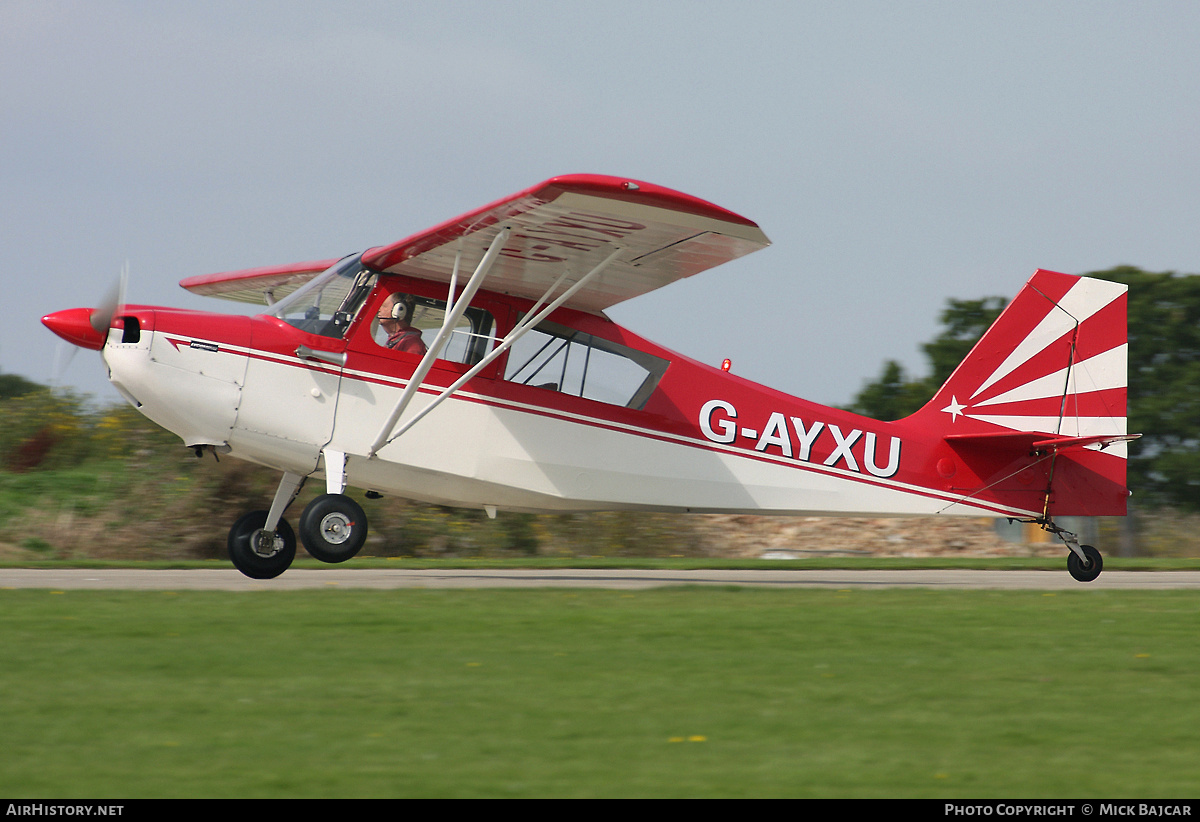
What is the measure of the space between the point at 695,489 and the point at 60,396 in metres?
12.5

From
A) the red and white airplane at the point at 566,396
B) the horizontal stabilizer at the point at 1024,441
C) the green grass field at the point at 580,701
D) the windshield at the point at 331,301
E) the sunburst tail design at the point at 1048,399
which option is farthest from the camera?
the sunburst tail design at the point at 1048,399

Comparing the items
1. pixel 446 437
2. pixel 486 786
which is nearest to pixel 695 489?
pixel 446 437

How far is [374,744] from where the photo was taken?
443 cm

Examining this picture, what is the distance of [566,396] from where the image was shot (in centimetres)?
1128

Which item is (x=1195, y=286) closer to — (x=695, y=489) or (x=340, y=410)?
(x=695, y=489)

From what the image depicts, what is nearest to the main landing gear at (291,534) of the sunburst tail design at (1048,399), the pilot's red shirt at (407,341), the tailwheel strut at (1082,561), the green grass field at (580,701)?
the pilot's red shirt at (407,341)

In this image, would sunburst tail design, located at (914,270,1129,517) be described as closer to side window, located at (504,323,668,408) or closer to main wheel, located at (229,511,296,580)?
side window, located at (504,323,668,408)

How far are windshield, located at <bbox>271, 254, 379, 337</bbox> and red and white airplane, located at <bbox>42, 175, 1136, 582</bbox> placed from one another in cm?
2

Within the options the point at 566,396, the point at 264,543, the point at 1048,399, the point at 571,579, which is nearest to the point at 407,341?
the point at 566,396

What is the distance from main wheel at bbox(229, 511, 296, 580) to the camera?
1066 centimetres

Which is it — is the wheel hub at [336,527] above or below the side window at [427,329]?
below

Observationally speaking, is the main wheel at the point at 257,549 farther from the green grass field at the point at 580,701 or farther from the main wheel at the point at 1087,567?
the main wheel at the point at 1087,567

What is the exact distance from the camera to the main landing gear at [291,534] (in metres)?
10.1

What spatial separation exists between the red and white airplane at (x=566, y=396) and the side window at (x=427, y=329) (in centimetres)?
2
